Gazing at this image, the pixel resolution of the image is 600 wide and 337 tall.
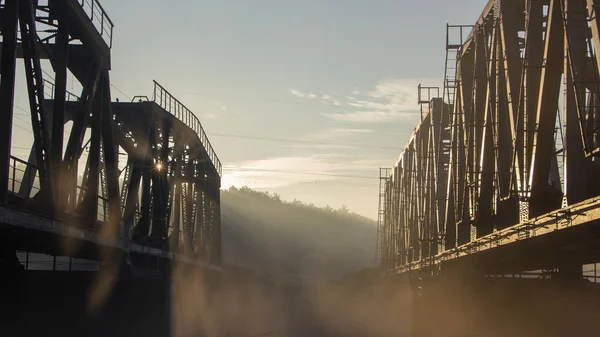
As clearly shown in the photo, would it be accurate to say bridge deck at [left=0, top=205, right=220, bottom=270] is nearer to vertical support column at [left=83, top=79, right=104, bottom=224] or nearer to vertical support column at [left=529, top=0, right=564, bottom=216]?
vertical support column at [left=83, top=79, right=104, bottom=224]

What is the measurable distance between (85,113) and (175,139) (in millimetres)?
27500

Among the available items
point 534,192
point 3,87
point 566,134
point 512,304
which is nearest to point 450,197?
point 512,304

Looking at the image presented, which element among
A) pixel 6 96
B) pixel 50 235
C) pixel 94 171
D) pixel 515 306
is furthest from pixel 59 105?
pixel 515 306

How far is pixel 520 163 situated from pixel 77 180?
19.4 meters

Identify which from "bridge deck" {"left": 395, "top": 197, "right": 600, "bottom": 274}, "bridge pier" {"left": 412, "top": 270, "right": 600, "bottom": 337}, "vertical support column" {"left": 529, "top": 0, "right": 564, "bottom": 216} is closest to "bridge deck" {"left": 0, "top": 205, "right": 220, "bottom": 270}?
"bridge deck" {"left": 395, "top": 197, "right": 600, "bottom": 274}

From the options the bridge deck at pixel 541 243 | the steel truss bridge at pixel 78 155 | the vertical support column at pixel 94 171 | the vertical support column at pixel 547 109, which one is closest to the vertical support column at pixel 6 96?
the steel truss bridge at pixel 78 155

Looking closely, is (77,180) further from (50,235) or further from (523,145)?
(523,145)

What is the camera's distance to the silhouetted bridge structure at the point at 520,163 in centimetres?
1842

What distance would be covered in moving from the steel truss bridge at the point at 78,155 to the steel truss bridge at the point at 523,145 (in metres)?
12.4

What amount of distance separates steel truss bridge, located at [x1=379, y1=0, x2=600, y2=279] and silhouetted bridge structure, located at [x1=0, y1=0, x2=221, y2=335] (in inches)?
489

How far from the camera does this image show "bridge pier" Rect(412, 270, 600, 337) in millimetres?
33594

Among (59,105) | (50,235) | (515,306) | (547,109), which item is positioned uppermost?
(59,105)

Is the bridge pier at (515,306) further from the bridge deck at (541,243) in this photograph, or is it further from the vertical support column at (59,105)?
the vertical support column at (59,105)

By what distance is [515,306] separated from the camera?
37125mm
